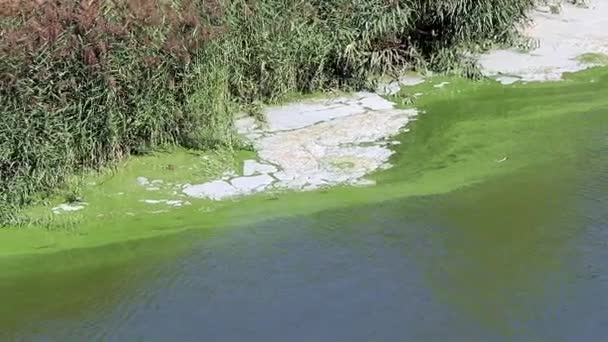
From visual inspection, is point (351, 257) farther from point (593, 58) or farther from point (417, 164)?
point (593, 58)

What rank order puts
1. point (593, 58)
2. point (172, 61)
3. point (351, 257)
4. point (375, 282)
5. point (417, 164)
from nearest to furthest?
point (375, 282)
point (351, 257)
point (172, 61)
point (417, 164)
point (593, 58)

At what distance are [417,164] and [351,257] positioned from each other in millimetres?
1674

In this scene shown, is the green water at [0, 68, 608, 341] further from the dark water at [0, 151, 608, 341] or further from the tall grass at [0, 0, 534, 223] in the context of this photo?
the tall grass at [0, 0, 534, 223]

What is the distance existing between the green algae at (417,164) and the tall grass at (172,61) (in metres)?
0.26

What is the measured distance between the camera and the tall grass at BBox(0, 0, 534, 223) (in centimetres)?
688

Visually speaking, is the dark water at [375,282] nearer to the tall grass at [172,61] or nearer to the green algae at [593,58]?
the tall grass at [172,61]

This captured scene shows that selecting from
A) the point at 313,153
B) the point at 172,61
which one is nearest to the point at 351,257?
the point at 313,153

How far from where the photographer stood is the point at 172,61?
7.51 meters

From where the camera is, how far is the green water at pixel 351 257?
17.8 feet

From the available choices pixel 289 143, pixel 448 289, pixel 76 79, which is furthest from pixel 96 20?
pixel 448 289

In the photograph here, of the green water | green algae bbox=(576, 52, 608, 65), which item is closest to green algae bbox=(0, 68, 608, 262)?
the green water

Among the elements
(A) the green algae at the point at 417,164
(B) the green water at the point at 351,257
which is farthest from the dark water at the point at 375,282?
(A) the green algae at the point at 417,164

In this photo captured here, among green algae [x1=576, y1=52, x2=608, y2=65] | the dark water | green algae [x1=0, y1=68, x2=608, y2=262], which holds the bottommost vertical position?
the dark water

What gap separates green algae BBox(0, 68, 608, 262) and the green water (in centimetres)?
2
